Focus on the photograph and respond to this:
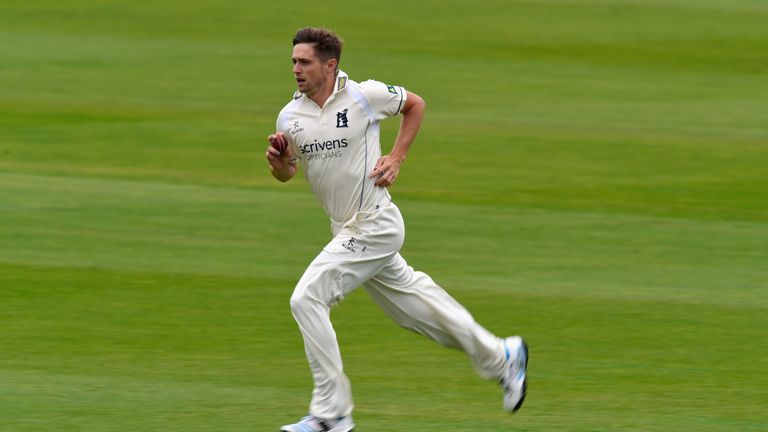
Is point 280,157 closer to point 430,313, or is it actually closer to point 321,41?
point 321,41

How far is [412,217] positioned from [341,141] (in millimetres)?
7176

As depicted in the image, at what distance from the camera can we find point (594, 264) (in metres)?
13.4

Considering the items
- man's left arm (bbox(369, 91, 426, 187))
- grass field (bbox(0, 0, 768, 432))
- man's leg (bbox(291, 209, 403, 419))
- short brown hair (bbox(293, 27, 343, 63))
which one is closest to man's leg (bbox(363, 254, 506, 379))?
man's leg (bbox(291, 209, 403, 419))

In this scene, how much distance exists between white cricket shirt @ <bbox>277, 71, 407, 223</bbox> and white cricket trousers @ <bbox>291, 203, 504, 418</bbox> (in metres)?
0.12

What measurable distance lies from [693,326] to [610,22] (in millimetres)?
19690

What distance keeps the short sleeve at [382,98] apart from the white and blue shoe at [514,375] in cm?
143

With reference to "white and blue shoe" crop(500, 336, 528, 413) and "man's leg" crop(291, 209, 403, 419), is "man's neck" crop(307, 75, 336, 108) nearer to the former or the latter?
"man's leg" crop(291, 209, 403, 419)

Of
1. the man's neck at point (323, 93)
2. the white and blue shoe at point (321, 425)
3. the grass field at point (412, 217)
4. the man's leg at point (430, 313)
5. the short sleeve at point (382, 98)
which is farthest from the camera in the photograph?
the grass field at point (412, 217)

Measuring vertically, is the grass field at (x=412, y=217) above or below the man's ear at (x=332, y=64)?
below

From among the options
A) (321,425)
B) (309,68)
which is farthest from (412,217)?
(321,425)

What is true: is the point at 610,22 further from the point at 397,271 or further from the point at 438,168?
the point at 397,271

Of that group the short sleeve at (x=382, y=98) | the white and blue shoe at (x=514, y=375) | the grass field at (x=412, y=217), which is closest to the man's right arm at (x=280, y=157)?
the short sleeve at (x=382, y=98)

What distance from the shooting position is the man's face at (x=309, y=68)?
831cm

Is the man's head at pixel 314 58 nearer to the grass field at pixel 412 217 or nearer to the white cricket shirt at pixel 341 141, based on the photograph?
the white cricket shirt at pixel 341 141
